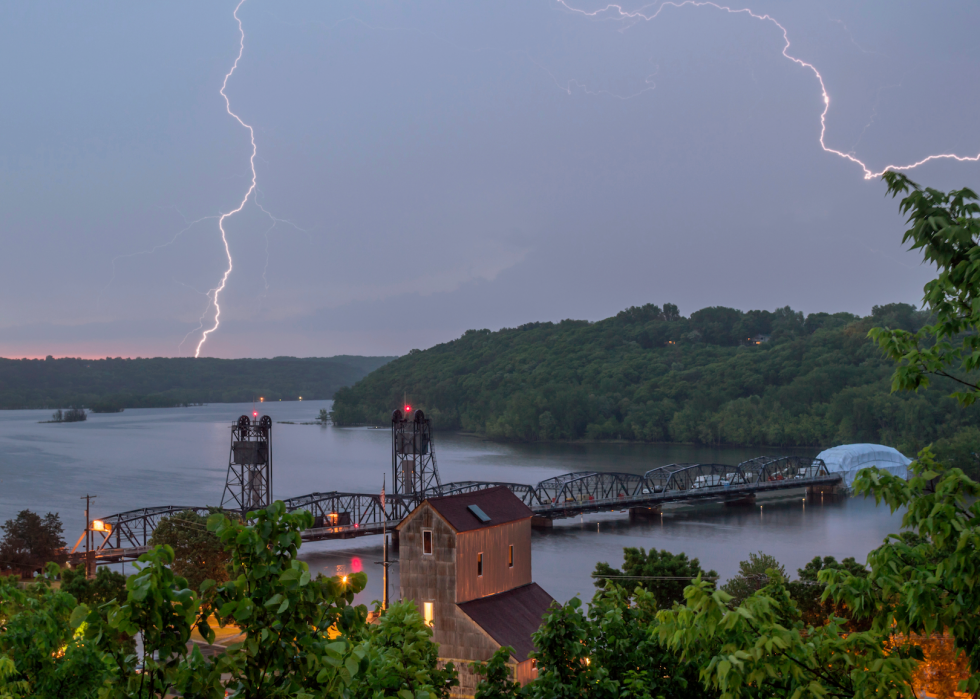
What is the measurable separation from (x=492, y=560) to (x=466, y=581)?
138cm

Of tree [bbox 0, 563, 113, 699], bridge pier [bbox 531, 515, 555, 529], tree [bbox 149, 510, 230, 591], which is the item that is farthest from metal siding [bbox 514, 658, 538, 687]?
bridge pier [bbox 531, 515, 555, 529]

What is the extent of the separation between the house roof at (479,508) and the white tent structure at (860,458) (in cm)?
5602

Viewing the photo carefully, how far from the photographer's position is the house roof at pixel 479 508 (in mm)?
24141

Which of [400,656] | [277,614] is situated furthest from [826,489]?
[277,614]

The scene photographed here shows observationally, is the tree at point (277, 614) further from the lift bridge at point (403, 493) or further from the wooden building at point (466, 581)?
the lift bridge at point (403, 493)

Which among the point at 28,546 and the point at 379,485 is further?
the point at 379,485

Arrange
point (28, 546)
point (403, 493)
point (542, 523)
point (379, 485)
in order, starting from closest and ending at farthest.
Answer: point (28, 546) < point (403, 493) < point (542, 523) < point (379, 485)

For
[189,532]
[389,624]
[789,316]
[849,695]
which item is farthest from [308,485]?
[789,316]

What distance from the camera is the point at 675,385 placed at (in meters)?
130

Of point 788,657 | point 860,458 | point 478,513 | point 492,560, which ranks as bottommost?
point 860,458

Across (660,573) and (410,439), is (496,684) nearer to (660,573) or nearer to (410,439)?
(660,573)

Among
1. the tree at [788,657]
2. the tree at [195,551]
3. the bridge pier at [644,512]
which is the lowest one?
the bridge pier at [644,512]

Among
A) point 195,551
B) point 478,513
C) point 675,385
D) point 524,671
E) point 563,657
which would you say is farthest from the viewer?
point 675,385

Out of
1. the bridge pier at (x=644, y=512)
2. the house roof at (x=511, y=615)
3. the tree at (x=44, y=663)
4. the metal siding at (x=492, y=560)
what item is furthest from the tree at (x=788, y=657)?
the bridge pier at (x=644, y=512)
